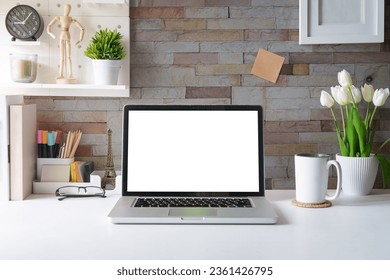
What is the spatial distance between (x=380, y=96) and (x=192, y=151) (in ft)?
1.94

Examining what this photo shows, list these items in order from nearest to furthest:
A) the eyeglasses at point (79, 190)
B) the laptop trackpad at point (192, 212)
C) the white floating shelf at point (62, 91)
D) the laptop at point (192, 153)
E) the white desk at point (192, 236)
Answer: the white desk at point (192, 236) < the laptop trackpad at point (192, 212) < the laptop at point (192, 153) < the eyeglasses at point (79, 190) < the white floating shelf at point (62, 91)

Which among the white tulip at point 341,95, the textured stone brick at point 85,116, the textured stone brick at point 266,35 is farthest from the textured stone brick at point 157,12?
the white tulip at point 341,95

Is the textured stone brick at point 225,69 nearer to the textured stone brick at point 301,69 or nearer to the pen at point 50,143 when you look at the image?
the textured stone brick at point 301,69

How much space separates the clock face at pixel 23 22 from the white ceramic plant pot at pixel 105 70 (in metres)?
0.23

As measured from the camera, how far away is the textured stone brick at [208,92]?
1980 millimetres

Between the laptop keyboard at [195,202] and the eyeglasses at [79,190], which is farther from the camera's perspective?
the eyeglasses at [79,190]

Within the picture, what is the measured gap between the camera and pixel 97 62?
1.85m

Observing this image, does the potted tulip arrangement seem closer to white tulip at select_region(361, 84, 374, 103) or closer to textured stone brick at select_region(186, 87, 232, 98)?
white tulip at select_region(361, 84, 374, 103)

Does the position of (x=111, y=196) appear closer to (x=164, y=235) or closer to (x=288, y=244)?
(x=164, y=235)

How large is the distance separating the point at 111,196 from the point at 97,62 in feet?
1.35

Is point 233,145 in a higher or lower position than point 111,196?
higher

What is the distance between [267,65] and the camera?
1.96 metres
